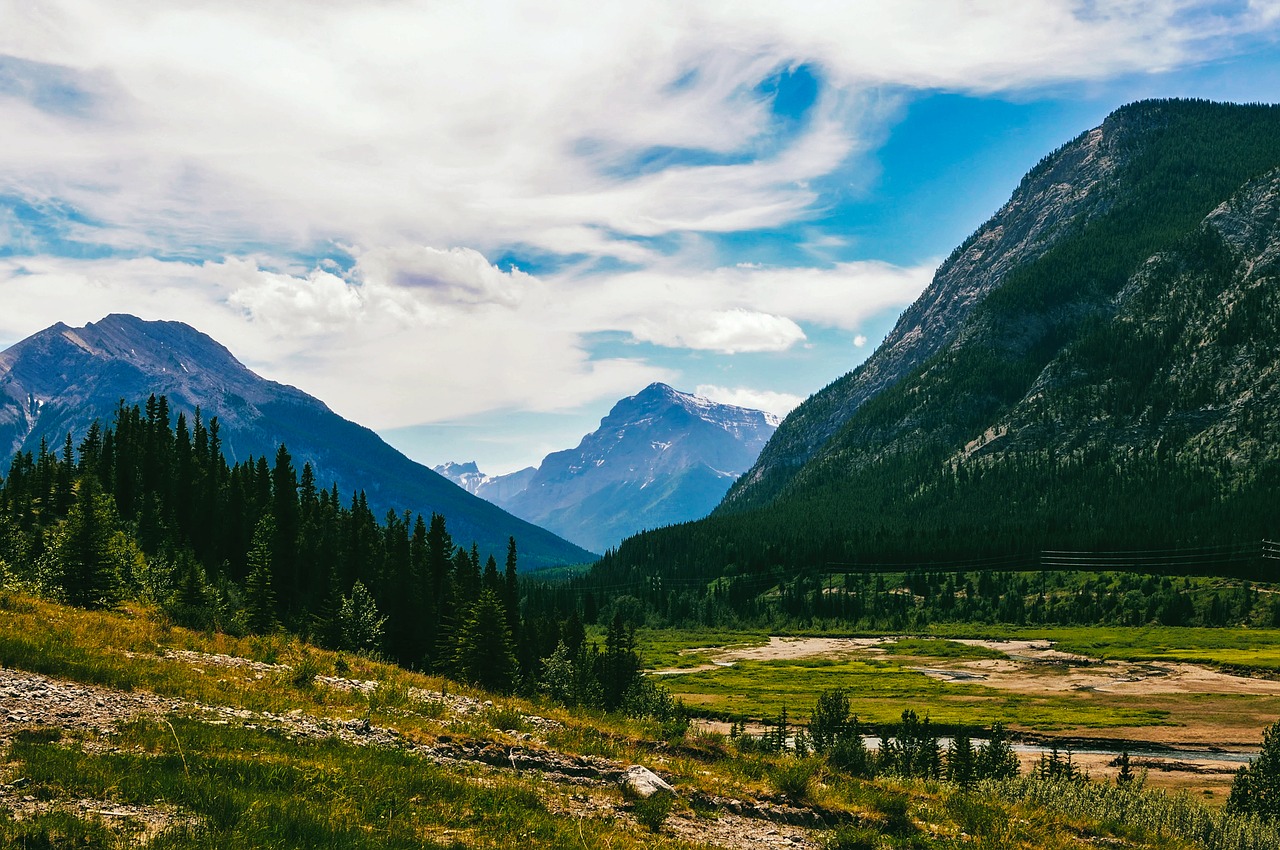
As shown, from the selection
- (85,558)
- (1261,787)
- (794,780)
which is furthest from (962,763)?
(85,558)

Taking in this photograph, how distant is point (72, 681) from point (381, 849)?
43.2ft

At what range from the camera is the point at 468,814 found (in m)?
17.3

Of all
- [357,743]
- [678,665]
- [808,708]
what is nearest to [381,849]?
[357,743]

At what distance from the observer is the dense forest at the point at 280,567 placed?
192 ft

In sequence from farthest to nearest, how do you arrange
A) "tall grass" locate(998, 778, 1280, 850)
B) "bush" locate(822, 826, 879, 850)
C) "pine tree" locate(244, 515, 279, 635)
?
"pine tree" locate(244, 515, 279, 635)
"tall grass" locate(998, 778, 1280, 850)
"bush" locate(822, 826, 879, 850)

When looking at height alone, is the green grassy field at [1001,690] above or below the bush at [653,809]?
below

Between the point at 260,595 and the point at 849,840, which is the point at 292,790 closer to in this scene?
the point at 849,840

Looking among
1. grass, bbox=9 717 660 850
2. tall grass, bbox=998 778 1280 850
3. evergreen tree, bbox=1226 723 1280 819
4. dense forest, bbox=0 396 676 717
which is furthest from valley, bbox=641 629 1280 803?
grass, bbox=9 717 660 850

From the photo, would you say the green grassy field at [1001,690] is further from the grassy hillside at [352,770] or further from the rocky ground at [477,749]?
the rocky ground at [477,749]

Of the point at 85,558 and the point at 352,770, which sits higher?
the point at 85,558

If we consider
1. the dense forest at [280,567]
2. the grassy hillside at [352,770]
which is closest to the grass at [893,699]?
the dense forest at [280,567]

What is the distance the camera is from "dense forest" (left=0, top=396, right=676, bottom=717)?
58.5m

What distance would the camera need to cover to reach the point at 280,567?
100438 mm

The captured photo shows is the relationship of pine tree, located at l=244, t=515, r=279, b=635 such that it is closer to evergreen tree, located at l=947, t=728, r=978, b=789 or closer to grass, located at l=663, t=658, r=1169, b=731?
evergreen tree, located at l=947, t=728, r=978, b=789
